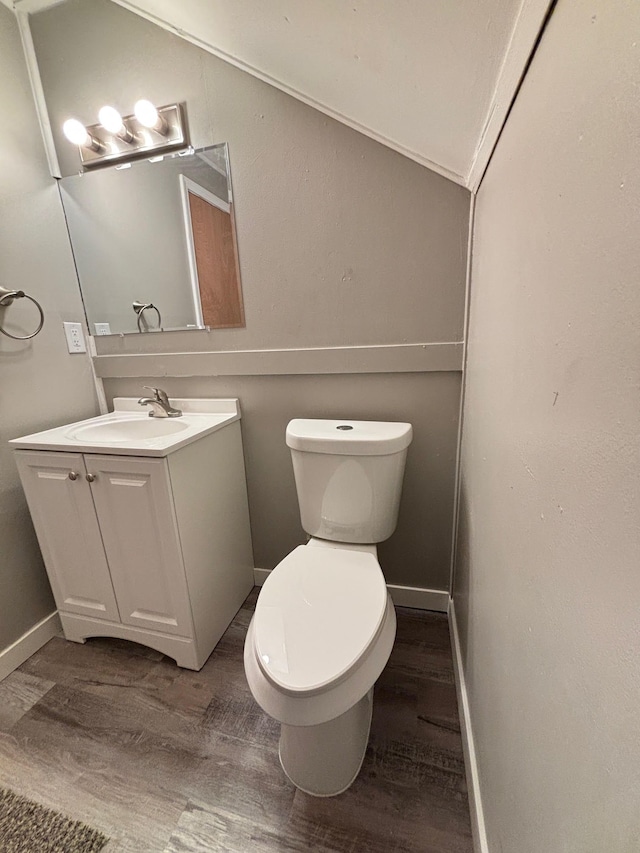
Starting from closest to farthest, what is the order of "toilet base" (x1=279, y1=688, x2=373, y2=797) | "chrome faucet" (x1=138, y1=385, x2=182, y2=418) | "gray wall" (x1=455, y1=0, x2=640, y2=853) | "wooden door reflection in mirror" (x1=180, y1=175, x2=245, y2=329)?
"gray wall" (x1=455, y1=0, x2=640, y2=853) < "toilet base" (x1=279, y1=688, x2=373, y2=797) < "wooden door reflection in mirror" (x1=180, y1=175, x2=245, y2=329) < "chrome faucet" (x1=138, y1=385, x2=182, y2=418)

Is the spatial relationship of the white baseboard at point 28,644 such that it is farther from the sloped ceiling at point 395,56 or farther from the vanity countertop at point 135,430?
the sloped ceiling at point 395,56

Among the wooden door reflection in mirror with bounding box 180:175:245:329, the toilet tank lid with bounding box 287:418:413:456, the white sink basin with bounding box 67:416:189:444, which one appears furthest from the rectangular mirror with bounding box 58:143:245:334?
the toilet tank lid with bounding box 287:418:413:456

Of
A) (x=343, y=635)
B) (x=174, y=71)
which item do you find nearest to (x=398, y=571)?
(x=343, y=635)

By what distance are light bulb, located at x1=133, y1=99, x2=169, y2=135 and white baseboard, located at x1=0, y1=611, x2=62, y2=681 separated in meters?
1.89

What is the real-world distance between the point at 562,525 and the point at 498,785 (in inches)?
23.5

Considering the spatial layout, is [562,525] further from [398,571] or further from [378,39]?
[398,571]

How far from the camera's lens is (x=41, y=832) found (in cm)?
84

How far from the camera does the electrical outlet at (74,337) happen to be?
145 centimetres

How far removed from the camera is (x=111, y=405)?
5.29ft

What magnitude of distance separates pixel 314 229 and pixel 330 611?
1186 millimetres

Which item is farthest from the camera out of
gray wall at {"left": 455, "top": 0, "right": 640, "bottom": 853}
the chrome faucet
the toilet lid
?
the chrome faucet

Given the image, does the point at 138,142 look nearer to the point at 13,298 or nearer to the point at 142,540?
the point at 13,298

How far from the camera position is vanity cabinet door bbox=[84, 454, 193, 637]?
1073mm

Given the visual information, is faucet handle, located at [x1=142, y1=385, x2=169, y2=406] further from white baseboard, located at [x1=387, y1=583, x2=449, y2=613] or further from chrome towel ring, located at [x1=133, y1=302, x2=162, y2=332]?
white baseboard, located at [x1=387, y1=583, x2=449, y2=613]
